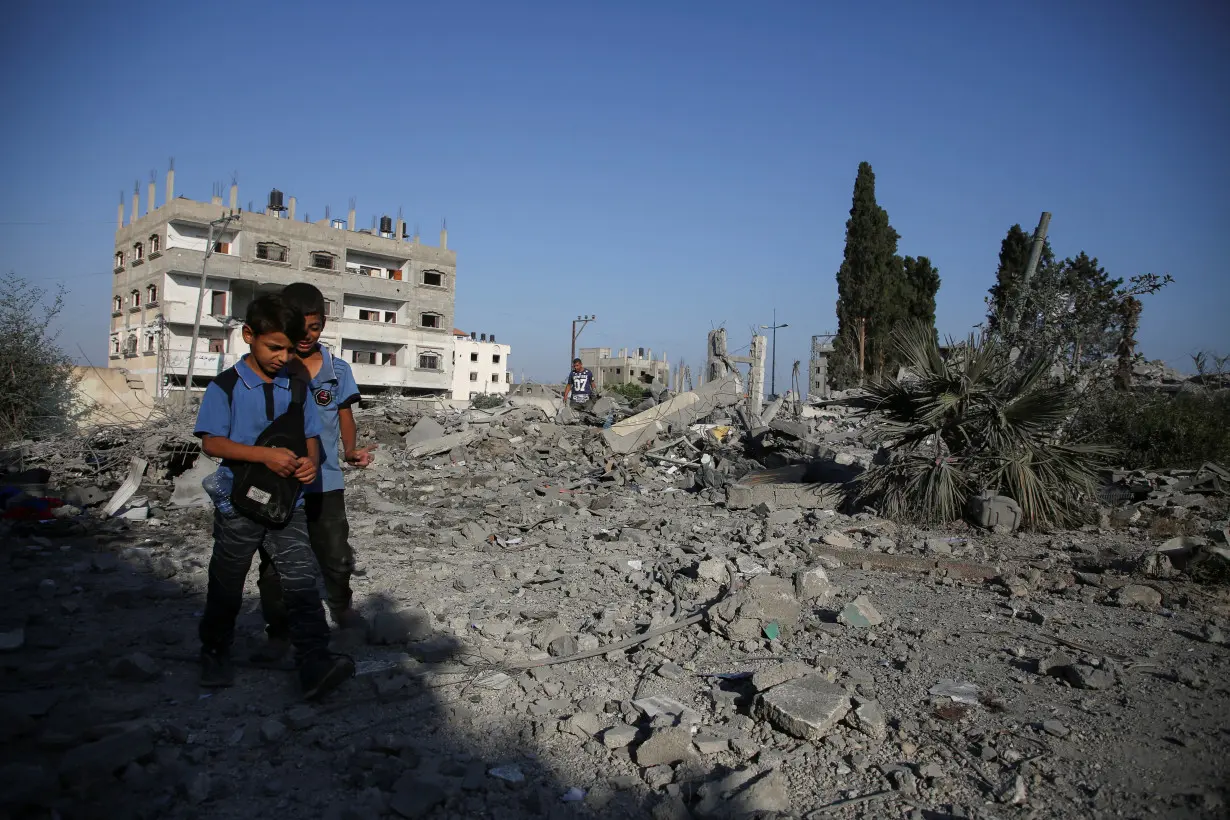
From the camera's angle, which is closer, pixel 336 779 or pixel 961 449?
pixel 336 779

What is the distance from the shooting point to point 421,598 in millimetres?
5219

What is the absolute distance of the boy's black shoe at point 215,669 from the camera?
3369mm

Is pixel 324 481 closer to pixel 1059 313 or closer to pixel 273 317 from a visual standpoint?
pixel 273 317

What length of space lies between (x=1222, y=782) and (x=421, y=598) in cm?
428

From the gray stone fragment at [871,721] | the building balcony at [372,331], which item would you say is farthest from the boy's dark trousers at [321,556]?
the building balcony at [372,331]

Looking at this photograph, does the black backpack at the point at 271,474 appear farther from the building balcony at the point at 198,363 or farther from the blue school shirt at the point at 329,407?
the building balcony at the point at 198,363

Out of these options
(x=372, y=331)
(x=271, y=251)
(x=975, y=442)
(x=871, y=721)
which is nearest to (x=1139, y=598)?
(x=871, y=721)

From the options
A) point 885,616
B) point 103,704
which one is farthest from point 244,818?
point 885,616

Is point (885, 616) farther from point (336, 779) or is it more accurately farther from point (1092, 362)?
point (1092, 362)

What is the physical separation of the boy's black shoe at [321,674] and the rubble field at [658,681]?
3.0 inches

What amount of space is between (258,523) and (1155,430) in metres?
11.5

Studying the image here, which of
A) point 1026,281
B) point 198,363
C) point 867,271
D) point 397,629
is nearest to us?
point 397,629

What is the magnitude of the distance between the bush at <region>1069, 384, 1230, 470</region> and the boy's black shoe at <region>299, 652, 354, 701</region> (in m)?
9.40

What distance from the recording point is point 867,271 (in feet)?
110
